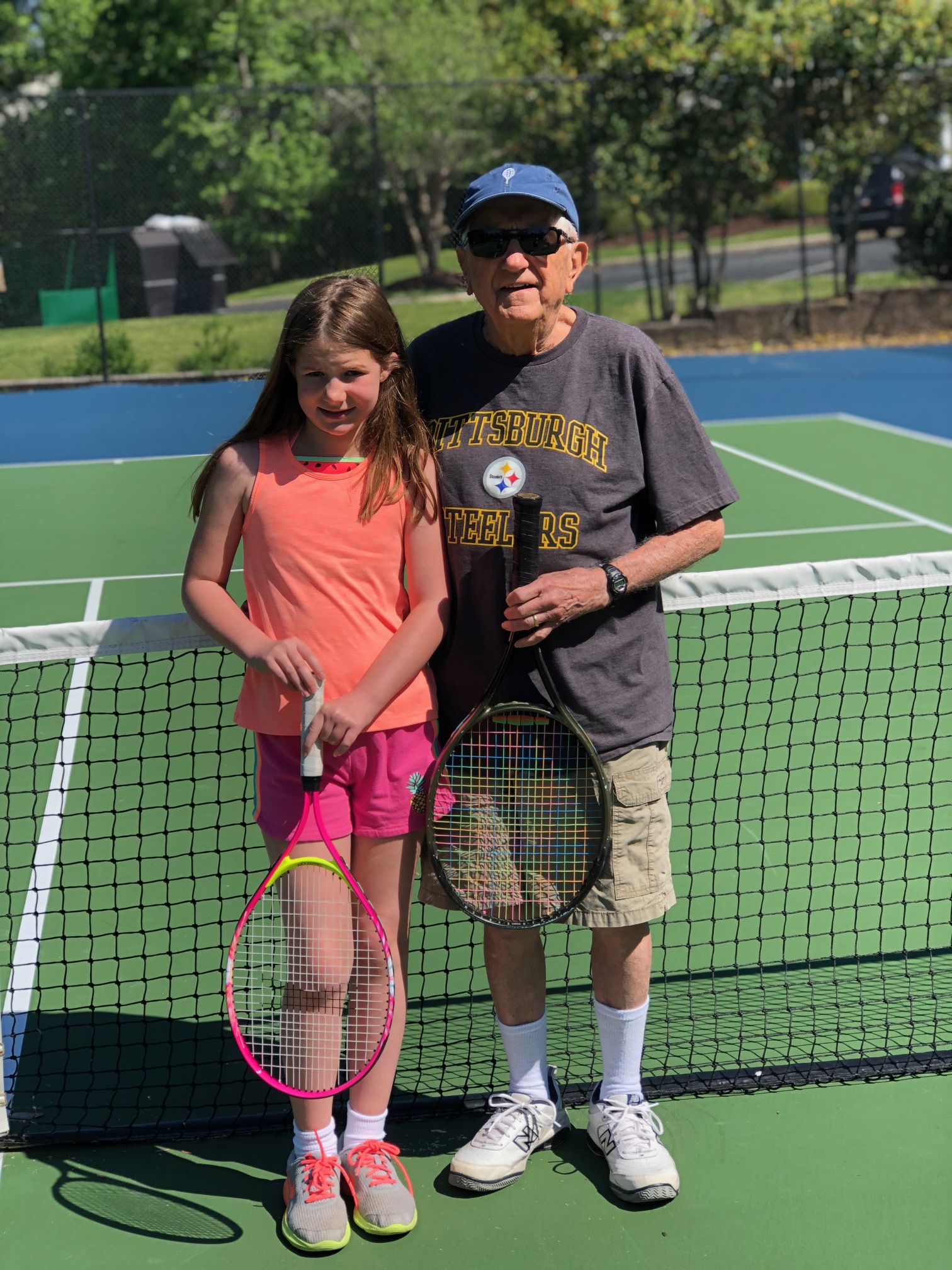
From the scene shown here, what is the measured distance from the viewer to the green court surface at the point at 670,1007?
9.41ft

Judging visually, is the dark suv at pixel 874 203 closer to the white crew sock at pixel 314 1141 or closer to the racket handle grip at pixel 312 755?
the racket handle grip at pixel 312 755

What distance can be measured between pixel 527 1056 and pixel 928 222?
18.5 m

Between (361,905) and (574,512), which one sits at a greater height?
(574,512)

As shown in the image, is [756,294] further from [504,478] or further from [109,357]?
[504,478]

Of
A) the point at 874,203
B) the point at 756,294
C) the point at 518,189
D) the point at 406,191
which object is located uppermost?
→ the point at 406,191

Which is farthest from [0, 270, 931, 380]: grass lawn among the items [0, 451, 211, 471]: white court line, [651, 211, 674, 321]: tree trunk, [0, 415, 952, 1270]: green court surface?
[0, 415, 952, 1270]: green court surface

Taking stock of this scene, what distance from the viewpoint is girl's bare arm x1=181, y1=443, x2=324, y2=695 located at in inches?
107

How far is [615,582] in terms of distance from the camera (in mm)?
2742

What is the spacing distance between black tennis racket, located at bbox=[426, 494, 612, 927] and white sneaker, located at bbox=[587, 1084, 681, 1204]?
0.56m

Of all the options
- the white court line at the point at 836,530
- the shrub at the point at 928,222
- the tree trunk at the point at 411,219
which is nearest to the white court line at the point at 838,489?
the white court line at the point at 836,530

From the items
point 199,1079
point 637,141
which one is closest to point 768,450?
point 637,141

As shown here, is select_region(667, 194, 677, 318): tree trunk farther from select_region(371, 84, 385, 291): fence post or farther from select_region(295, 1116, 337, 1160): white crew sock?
select_region(295, 1116, 337, 1160): white crew sock

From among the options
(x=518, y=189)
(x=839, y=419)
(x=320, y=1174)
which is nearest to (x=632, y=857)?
(x=320, y=1174)

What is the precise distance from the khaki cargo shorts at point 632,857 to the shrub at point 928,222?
17974mm
